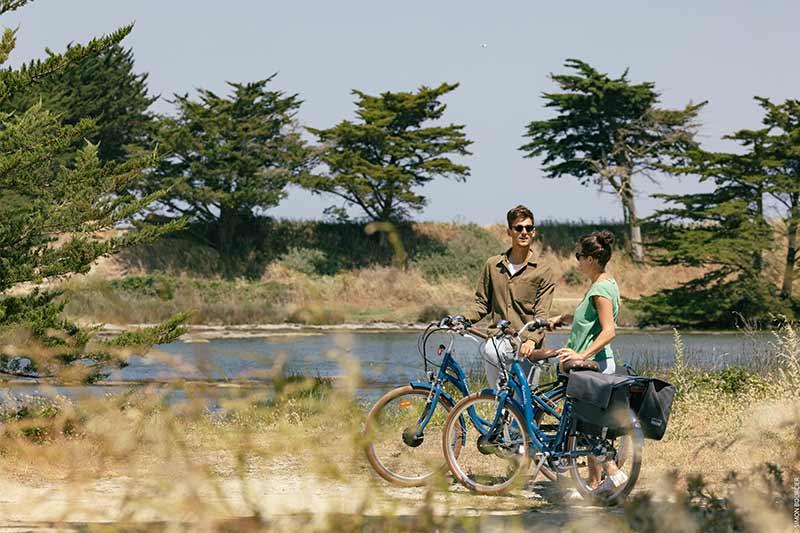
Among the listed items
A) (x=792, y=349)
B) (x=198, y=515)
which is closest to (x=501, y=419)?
(x=792, y=349)

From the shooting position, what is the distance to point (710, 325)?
38.6 m

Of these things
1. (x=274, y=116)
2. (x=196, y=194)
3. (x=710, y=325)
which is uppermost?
(x=274, y=116)

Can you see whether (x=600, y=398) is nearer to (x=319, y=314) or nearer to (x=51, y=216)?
(x=319, y=314)

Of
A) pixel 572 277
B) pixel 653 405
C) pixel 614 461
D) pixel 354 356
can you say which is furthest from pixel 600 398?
pixel 572 277

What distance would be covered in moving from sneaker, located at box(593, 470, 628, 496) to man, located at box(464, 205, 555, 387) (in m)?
1.11

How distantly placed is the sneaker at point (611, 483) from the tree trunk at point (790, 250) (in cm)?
3254

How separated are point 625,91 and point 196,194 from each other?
1717cm

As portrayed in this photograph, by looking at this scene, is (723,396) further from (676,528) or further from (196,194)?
(196,194)

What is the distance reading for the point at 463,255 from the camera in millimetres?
49594

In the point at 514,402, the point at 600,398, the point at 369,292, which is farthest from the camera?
the point at 369,292

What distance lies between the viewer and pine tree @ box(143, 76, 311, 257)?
45875 mm

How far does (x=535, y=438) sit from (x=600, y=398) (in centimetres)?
60

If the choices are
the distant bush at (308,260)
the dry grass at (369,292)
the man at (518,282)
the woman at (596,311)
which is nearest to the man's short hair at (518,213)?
the man at (518,282)

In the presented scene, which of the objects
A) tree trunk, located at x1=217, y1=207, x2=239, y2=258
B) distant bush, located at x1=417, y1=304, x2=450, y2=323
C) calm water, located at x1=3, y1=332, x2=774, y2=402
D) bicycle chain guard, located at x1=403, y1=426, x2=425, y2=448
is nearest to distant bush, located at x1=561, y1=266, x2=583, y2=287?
distant bush, located at x1=417, y1=304, x2=450, y2=323
